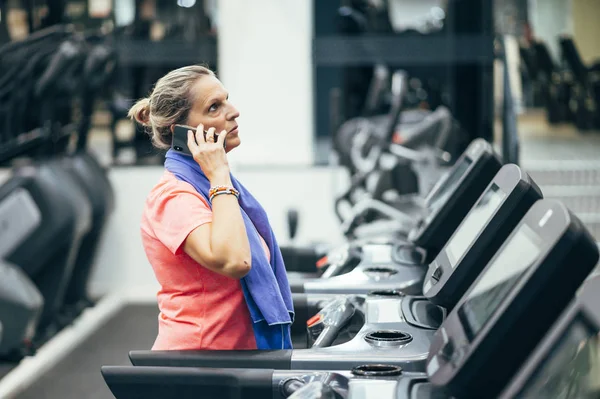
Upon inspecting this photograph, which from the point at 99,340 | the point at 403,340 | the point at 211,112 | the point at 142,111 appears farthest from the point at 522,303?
the point at 99,340

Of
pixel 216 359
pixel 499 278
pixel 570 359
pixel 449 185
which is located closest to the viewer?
pixel 570 359

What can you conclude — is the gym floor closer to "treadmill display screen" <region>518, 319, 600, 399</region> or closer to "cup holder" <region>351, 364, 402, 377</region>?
"cup holder" <region>351, 364, 402, 377</region>

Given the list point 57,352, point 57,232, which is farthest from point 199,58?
point 57,352

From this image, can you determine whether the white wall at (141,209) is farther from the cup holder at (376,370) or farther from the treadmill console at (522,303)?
the treadmill console at (522,303)

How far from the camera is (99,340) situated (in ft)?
16.3

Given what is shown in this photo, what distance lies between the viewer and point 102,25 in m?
6.39

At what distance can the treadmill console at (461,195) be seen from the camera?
228 centimetres

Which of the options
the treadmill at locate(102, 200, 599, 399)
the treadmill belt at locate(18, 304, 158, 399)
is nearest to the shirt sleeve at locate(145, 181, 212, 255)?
the treadmill at locate(102, 200, 599, 399)

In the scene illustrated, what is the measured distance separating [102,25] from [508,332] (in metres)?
5.64

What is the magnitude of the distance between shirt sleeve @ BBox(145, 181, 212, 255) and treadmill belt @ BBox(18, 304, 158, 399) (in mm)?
2362

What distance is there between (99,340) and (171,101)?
339cm

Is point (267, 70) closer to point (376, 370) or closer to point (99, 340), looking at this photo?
point (99, 340)

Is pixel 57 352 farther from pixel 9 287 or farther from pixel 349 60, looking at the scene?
pixel 349 60

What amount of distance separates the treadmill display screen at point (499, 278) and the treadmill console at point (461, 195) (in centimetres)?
83
